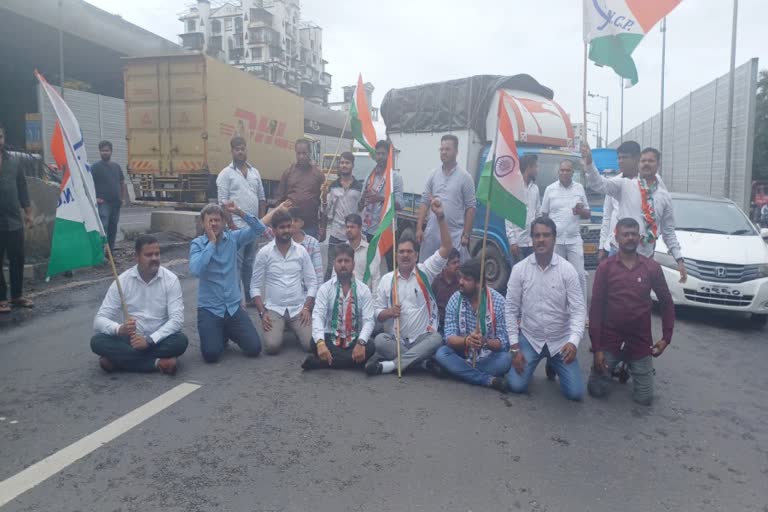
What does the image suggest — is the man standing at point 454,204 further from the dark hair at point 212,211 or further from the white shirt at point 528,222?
the dark hair at point 212,211

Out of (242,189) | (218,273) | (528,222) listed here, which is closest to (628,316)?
(528,222)

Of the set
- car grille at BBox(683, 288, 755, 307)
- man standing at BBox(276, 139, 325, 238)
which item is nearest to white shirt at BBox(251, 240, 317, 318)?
man standing at BBox(276, 139, 325, 238)

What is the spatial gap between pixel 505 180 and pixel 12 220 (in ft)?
17.8

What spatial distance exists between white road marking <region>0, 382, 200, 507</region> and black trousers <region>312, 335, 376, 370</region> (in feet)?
3.64

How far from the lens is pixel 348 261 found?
217 inches

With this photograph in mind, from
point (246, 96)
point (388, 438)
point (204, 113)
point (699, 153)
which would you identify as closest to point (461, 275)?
point (388, 438)

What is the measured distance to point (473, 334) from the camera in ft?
16.4

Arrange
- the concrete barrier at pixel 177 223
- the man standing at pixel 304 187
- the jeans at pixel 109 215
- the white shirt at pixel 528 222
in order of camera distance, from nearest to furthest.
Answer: the white shirt at pixel 528 222 → the man standing at pixel 304 187 → the jeans at pixel 109 215 → the concrete barrier at pixel 177 223

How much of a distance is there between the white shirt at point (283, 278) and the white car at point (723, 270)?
14.6ft

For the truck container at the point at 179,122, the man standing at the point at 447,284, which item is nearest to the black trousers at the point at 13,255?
the man standing at the point at 447,284

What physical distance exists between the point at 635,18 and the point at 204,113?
11.3 metres

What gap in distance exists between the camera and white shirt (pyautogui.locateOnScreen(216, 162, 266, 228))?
725 cm

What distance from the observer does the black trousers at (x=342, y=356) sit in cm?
535

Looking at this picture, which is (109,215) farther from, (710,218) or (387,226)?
(710,218)
